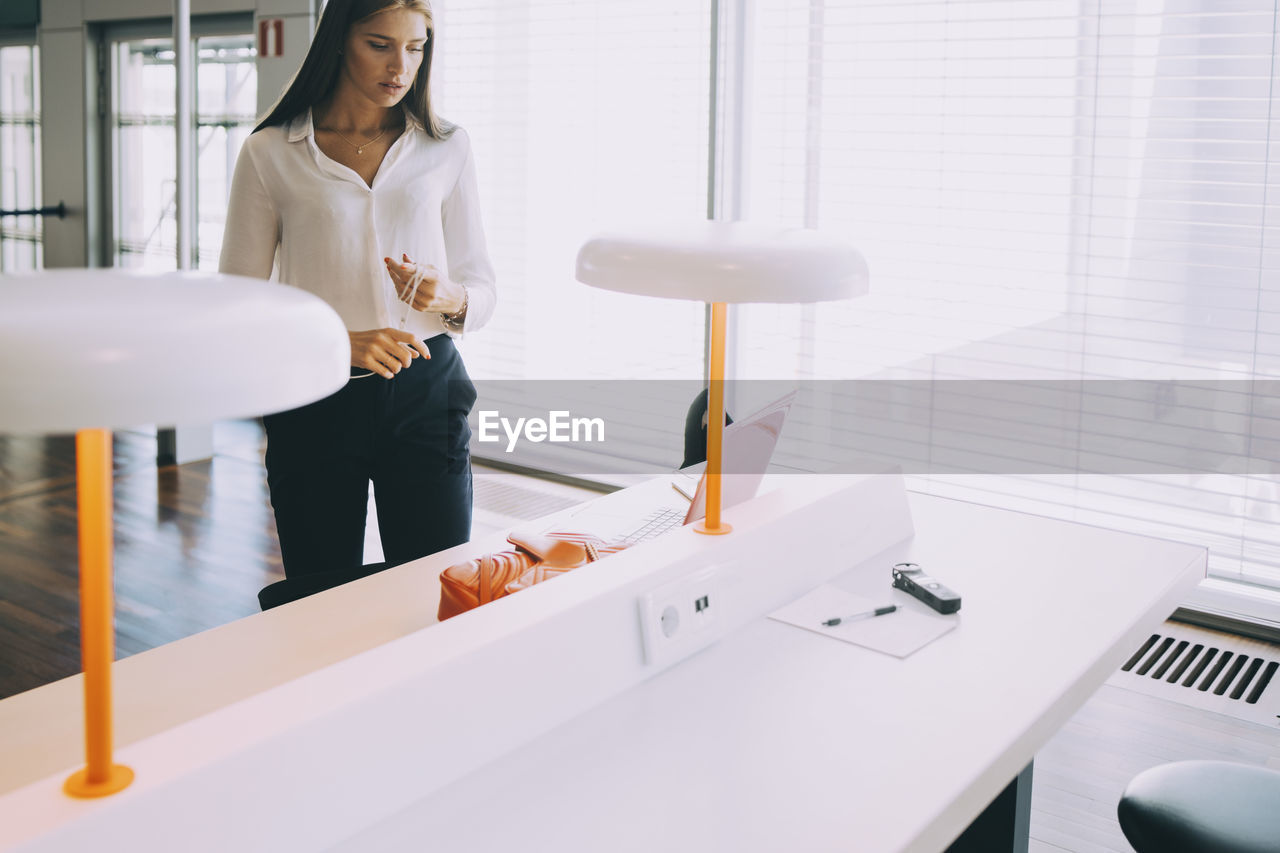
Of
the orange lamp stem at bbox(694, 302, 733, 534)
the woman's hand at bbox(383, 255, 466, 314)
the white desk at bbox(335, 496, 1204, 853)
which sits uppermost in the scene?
the woman's hand at bbox(383, 255, 466, 314)

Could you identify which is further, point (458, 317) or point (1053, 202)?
point (1053, 202)

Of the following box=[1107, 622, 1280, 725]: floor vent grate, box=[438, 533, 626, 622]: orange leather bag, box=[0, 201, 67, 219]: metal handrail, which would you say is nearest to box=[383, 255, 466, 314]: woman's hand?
box=[438, 533, 626, 622]: orange leather bag

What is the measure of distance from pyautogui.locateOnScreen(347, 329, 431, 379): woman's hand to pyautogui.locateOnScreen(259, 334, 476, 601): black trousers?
0.12 metres

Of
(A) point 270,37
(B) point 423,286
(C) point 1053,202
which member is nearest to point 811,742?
(B) point 423,286

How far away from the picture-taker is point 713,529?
176 cm

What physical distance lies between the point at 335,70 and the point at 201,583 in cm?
204

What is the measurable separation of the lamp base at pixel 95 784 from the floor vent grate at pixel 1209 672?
247 cm

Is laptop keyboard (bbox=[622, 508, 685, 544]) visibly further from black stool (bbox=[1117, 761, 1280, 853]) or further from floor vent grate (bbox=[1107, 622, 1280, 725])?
floor vent grate (bbox=[1107, 622, 1280, 725])

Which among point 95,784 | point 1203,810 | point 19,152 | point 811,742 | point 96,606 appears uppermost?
point 19,152

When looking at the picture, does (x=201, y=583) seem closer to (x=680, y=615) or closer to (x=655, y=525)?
(x=655, y=525)

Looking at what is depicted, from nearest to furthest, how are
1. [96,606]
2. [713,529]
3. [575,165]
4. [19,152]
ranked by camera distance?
[96,606]
[713,529]
[19,152]
[575,165]

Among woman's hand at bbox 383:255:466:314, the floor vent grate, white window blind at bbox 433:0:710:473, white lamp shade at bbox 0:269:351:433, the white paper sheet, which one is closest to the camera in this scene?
white lamp shade at bbox 0:269:351:433

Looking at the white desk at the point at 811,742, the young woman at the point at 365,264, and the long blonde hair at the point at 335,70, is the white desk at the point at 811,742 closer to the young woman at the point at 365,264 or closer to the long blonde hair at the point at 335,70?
the young woman at the point at 365,264

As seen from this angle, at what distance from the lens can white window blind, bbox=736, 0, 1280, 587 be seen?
10.9 ft
